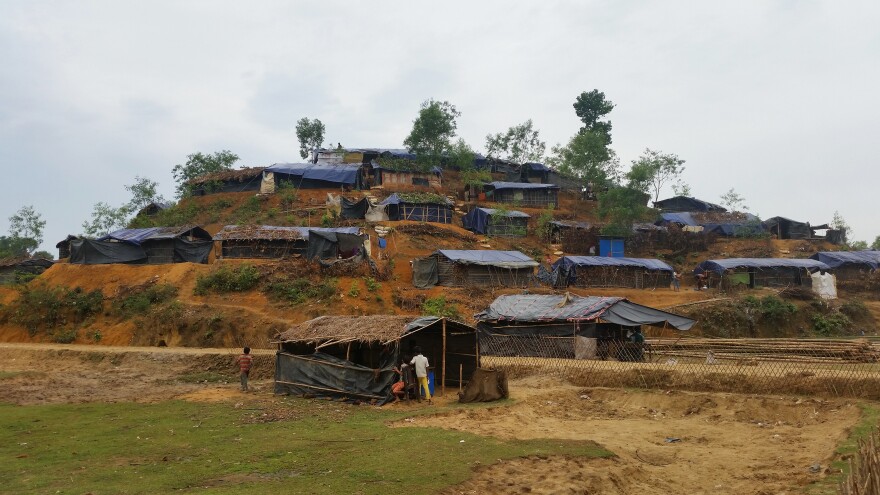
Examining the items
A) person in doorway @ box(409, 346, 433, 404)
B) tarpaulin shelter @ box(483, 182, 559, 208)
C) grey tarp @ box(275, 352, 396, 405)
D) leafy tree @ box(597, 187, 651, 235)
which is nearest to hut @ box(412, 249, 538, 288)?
leafy tree @ box(597, 187, 651, 235)

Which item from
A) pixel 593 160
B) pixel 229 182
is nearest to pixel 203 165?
pixel 229 182

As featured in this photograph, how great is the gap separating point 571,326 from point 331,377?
10.0 metres

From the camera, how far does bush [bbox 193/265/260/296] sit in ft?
112

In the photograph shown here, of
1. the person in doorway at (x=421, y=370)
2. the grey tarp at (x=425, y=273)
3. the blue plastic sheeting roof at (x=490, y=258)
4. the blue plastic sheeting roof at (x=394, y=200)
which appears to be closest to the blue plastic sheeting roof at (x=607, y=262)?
the blue plastic sheeting roof at (x=490, y=258)

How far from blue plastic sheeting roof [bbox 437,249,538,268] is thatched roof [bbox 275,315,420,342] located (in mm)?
18074

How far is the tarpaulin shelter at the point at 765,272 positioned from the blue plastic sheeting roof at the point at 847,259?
6.50ft

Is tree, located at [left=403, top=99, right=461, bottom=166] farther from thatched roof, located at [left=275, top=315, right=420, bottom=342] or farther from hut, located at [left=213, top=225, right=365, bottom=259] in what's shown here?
thatched roof, located at [left=275, top=315, right=420, bottom=342]

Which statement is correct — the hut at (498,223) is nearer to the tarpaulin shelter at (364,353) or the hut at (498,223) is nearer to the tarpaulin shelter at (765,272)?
the tarpaulin shelter at (765,272)

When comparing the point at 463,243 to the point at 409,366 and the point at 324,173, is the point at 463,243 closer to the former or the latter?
the point at 324,173

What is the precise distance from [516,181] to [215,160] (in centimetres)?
2911

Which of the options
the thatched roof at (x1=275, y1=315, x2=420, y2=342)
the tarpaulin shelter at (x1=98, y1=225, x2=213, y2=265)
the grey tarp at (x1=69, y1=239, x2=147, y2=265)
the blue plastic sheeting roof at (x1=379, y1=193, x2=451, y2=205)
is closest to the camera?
the thatched roof at (x1=275, y1=315, x2=420, y2=342)

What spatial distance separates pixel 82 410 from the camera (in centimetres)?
1731

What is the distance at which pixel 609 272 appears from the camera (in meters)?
42.0

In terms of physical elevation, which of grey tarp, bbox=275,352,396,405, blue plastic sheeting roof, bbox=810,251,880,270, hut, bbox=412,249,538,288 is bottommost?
grey tarp, bbox=275,352,396,405
